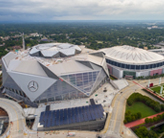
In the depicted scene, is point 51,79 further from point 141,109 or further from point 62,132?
point 141,109

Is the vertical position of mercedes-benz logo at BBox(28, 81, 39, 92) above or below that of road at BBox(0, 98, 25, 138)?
above

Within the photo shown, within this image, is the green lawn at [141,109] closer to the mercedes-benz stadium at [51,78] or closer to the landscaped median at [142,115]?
the landscaped median at [142,115]

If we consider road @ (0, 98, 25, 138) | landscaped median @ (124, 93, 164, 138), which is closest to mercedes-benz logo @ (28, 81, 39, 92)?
road @ (0, 98, 25, 138)

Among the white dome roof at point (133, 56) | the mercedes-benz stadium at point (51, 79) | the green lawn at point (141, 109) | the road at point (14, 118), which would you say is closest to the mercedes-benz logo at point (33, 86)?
the mercedes-benz stadium at point (51, 79)

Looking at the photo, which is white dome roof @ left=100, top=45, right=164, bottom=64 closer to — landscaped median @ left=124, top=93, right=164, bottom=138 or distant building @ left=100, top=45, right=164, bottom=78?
distant building @ left=100, top=45, right=164, bottom=78

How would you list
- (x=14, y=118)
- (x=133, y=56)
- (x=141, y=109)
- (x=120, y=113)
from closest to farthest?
(x=14, y=118), (x=120, y=113), (x=141, y=109), (x=133, y=56)

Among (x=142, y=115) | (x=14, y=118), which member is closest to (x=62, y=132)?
(x=14, y=118)

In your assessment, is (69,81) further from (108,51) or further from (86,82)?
(108,51)
